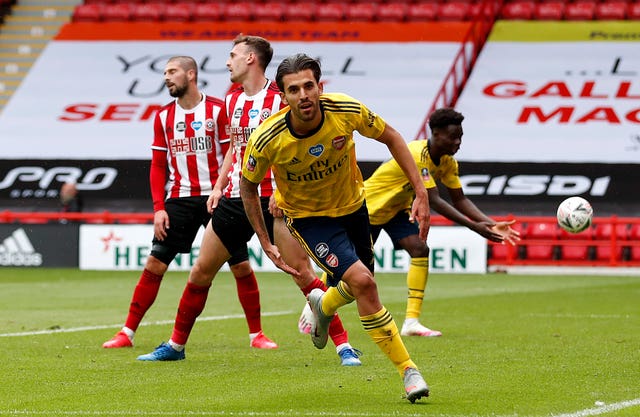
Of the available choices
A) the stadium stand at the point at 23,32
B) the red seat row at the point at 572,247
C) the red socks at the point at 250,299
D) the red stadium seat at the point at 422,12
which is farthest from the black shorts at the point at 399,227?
the stadium stand at the point at 23,32

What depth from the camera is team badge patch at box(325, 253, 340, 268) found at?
6.99 meters

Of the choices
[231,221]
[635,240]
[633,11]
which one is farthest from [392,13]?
[231,221]

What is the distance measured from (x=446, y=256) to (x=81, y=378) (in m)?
15.1

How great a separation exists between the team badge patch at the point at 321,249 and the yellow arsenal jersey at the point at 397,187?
3887 mm

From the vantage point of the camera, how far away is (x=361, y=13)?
3209 cm

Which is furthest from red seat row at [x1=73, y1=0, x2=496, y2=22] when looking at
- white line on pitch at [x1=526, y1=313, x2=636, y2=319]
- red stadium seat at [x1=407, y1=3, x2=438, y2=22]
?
white line on pitch at [x1=526, y1=313, x2=636, y2=319]

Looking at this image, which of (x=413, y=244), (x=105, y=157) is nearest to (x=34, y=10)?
(x=105, y=157)

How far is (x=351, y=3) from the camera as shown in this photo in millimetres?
32750

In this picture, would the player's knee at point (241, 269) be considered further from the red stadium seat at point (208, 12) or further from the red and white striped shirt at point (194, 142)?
the red stadium seat at point (208, 12)

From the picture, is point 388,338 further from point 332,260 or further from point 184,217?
point 184,217

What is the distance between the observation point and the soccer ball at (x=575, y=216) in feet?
35.1

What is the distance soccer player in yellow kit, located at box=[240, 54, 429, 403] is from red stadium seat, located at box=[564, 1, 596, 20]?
82.5ft

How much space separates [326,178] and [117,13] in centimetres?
2709

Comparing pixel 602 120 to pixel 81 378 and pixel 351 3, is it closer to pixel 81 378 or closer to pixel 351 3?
pixel 351 3
